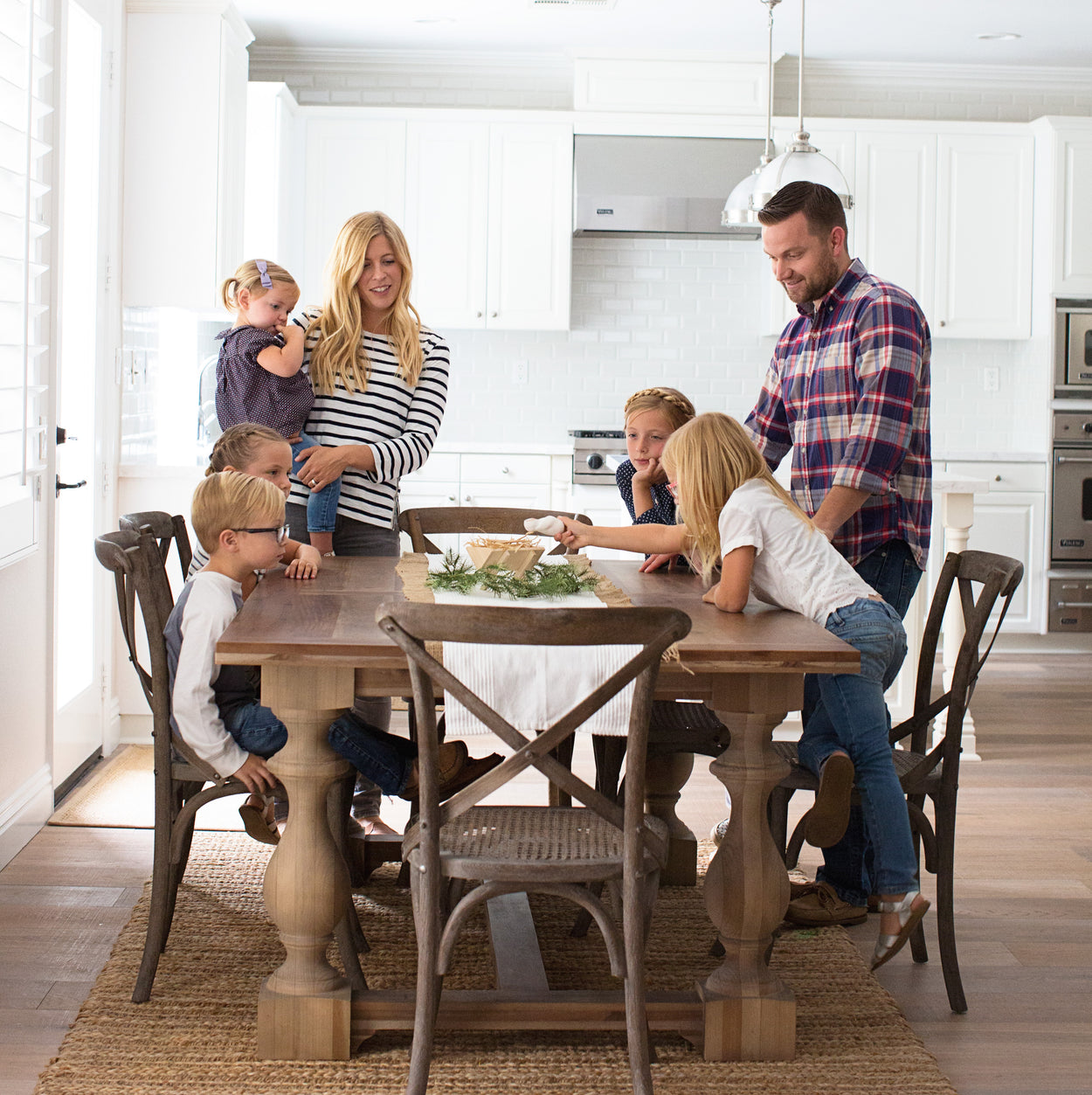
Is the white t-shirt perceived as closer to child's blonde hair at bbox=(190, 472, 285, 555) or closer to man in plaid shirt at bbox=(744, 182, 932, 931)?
man in plaid shirt at bbox=(744, 182, 932, 931)

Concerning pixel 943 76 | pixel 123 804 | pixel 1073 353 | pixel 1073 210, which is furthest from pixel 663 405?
pixel 943 76

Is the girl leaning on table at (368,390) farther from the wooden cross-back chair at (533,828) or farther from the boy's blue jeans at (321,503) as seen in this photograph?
the wooden cross-back chair at (533,828)

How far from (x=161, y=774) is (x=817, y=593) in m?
1.22

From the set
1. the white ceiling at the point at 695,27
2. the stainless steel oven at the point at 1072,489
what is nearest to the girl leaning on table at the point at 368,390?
the white ceiling at the point at 695,27

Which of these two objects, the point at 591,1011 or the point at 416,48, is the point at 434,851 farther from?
the point at 416,48

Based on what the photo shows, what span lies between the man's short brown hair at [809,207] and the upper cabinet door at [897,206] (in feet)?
11.7

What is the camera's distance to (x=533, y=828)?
1904 millimetres

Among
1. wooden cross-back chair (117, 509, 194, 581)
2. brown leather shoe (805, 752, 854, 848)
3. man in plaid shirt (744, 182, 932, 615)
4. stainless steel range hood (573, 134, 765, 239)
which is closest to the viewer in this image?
brown leather shoe (805, 752, 854, 848)

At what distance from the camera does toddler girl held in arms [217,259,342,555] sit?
2879 millimetres

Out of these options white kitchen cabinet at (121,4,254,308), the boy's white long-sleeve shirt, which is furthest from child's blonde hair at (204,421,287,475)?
white kitchen cabinet at (121,4,254,308)

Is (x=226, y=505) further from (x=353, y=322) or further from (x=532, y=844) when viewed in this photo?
(x=532, y=844)

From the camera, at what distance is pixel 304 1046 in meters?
2.04

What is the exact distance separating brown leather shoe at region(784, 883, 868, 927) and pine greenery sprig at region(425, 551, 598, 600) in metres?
0.86

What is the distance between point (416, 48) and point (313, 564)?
4.23m
